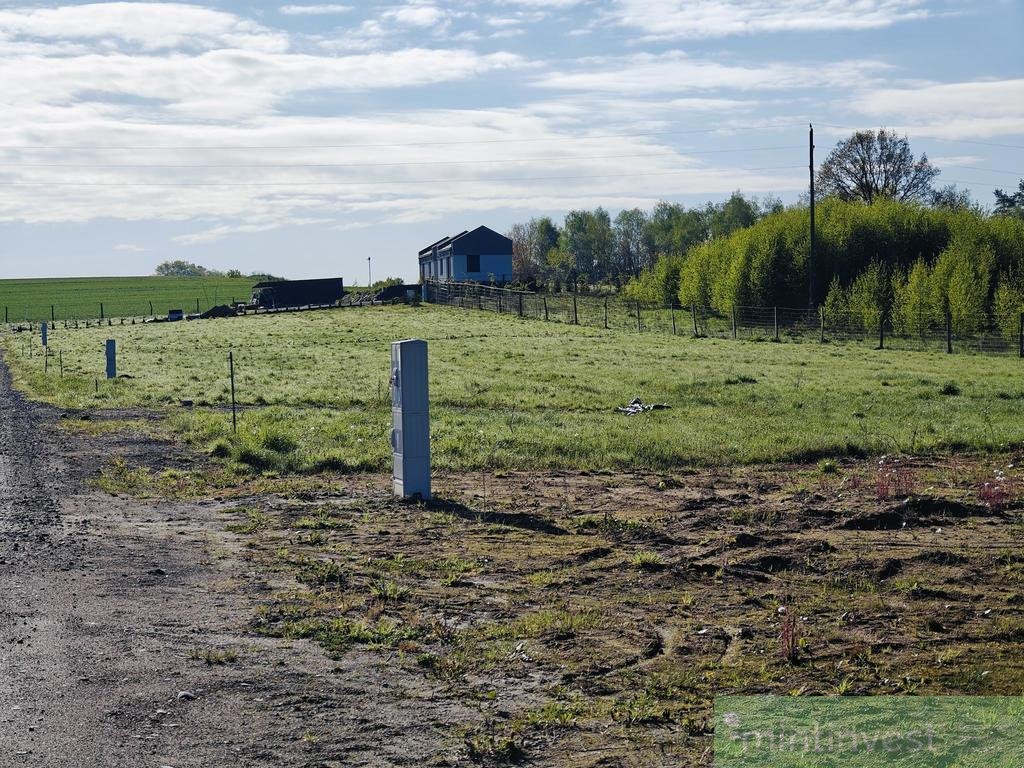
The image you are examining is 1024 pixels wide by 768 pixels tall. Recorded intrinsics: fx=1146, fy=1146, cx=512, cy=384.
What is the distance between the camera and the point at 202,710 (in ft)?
23.5

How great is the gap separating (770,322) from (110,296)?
8730 cm

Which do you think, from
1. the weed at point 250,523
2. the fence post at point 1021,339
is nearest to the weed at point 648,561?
the weed at point 250,523

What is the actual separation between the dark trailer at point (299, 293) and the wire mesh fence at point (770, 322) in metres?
11.4

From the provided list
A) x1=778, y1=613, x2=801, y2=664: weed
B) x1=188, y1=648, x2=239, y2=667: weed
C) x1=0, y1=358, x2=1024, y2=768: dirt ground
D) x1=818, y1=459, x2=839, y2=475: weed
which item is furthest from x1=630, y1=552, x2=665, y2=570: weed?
x1=818, y1=459, x2=839, y2=475: weed

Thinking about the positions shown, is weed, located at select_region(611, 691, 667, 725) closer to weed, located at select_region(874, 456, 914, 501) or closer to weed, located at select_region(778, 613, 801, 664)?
weed, located at select_region(778, 613, 801, 664)

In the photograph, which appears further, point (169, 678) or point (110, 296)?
point (110, 296)

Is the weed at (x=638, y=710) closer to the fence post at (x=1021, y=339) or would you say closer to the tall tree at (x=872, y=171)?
the fence post at (x=1021, y=339)

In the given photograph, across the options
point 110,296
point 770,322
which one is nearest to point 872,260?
point 770,322

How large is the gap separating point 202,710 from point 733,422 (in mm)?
15483

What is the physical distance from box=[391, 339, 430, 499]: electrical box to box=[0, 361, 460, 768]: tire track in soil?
2709 millimetres

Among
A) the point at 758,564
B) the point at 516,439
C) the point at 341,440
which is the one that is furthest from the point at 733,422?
the point at 758,564

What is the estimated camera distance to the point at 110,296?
411 feet

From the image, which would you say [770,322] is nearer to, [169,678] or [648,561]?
[648,561]

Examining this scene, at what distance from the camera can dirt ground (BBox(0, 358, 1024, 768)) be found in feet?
22.6
